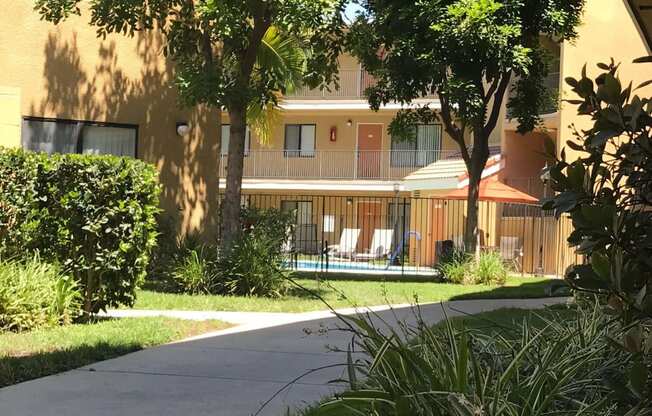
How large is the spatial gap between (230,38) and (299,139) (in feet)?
76.3

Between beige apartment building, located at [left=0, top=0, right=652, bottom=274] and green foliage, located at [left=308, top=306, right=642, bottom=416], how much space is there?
3.33 feet

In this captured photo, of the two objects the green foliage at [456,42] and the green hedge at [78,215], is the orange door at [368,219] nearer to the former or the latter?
the green foliage at [456,42]

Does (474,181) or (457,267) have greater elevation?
(474,181)

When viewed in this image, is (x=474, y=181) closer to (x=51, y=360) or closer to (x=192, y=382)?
(x=192, y=382)

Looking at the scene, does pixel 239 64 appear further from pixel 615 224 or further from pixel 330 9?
pixel 615 224

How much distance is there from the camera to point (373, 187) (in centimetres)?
3438

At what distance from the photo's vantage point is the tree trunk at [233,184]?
48.2 ft

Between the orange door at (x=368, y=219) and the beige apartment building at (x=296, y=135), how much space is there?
62 millimetres

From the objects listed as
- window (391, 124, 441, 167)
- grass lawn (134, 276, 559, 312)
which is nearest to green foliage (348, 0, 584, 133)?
grass lawn (134, 276, 559, 312)

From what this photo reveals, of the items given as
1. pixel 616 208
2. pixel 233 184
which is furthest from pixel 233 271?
pixel 616 208

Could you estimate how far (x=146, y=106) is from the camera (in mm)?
16141

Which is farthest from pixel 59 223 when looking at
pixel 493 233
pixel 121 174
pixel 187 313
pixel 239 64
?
pixel 493 233

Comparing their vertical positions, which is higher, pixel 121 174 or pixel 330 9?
pixel 330 9

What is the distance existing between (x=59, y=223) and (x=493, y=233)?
19.6m
